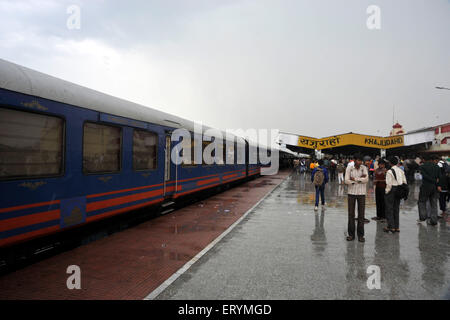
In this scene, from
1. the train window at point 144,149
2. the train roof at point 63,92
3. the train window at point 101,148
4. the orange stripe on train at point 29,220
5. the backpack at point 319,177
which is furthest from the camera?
the backpack at point 319,177

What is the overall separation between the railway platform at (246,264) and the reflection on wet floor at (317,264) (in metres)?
0.01

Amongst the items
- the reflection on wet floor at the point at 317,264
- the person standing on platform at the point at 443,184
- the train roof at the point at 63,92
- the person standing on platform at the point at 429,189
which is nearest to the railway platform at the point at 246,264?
the reflection on wet floor at the point at 317,264

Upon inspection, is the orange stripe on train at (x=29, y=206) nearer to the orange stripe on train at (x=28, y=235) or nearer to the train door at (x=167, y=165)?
the orange stripe on train at (x=28, y=235)

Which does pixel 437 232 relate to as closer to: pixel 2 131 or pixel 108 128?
pixel 108 128

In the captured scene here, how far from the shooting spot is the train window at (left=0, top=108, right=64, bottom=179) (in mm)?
4066

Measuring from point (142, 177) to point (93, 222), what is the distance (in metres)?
1.87

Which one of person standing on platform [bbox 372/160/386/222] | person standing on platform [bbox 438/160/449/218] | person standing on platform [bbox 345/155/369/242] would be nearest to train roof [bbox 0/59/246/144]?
person standing on platform [bbox 345/155/369/242]

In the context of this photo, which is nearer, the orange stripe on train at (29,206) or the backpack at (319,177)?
the orange stripe on train at (29,206)

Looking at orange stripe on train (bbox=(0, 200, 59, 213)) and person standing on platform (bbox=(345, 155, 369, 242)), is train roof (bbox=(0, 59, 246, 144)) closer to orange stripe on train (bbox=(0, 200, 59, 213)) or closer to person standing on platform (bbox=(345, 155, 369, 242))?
orange stripe on train (bbox=(0, 200, 59, 213))

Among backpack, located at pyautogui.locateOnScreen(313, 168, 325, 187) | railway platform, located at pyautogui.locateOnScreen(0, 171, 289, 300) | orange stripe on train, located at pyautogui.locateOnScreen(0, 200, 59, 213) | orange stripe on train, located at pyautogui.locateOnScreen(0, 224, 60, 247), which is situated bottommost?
railway platform, located at pyautogui.locateOnScreen(0, 171, 289, 300)

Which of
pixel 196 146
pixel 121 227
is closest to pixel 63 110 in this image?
pixel 121 227

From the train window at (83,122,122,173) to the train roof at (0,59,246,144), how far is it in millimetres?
408

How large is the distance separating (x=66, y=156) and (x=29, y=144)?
0.68 meters

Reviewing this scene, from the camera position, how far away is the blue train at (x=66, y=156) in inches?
A: 163
